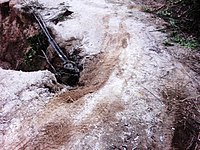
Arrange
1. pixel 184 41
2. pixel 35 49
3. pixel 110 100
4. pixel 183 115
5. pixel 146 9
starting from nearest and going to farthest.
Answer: pixel 183 115 → pixel 110 100 → pixel 184 41 → pixel 35 49 → pixel 146 9

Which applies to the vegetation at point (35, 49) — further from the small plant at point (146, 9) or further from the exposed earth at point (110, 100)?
the small plant at point (146, 9)

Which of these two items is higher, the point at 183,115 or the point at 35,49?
the point at 183,115

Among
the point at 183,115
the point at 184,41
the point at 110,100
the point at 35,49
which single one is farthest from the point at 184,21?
the point at 35,49

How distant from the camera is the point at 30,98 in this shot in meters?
4.20

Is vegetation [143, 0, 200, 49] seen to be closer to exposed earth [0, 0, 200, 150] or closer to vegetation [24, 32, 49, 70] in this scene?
exposed earth [0, 0, 200, 150]

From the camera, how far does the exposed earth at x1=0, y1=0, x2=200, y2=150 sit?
355 centimetres

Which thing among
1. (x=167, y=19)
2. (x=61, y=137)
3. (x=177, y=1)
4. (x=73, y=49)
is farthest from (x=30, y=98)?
(x=177, y=1)

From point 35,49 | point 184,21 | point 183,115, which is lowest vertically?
point 35,49

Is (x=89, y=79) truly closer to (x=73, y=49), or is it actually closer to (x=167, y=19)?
(x=73, y=49)

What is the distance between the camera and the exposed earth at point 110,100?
355cm

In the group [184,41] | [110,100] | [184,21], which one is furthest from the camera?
[184,21]

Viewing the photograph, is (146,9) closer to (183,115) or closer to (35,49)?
(35,49)

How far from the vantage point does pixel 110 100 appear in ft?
13.4

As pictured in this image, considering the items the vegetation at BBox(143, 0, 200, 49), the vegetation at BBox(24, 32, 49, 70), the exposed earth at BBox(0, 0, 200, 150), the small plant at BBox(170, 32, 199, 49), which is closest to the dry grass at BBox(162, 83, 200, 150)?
the exposed earth at BBox(0, 0, 200, 150)
